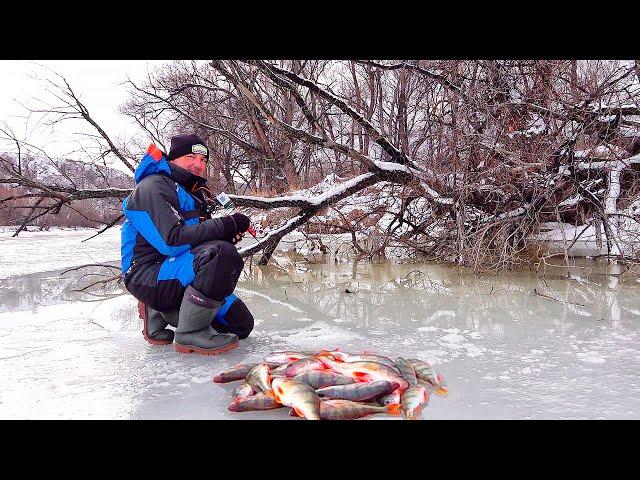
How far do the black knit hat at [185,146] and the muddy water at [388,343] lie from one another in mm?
1316

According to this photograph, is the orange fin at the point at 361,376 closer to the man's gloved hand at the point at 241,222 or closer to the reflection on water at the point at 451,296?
the man's gloved hand at the point at 241,222

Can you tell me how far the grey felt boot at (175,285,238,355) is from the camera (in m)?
3.00

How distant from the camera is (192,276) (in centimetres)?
303

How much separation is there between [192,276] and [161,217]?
420mm

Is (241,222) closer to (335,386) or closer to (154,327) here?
(154,327)

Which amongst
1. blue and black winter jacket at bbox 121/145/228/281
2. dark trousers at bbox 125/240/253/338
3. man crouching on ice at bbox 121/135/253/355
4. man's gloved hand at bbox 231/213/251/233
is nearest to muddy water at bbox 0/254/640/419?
man crouching on ice at bbox 121/135/253/355

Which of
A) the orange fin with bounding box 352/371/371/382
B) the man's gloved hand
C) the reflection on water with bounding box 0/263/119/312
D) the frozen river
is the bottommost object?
the reflection on water with bounding box 0/263/119/312

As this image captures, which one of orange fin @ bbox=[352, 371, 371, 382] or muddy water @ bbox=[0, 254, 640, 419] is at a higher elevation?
orange fin @ bbox=[352, 371, 371, 382]

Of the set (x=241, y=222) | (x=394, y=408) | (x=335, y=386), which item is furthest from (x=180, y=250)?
(x=394, y=408)

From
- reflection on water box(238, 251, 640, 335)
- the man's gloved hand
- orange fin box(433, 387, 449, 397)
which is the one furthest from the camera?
reflection on water box(238, 251, 640, 335)

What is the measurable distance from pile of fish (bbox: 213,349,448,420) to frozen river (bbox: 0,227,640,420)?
0.07 metres

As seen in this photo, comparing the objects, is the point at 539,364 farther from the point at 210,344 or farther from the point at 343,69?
the point at 343,69

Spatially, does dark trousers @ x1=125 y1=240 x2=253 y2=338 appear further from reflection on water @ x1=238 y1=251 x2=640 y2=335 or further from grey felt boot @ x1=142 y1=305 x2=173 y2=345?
reflection on water @ x1=238 y1=251 x2=640 y2=335

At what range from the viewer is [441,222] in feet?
24.4
